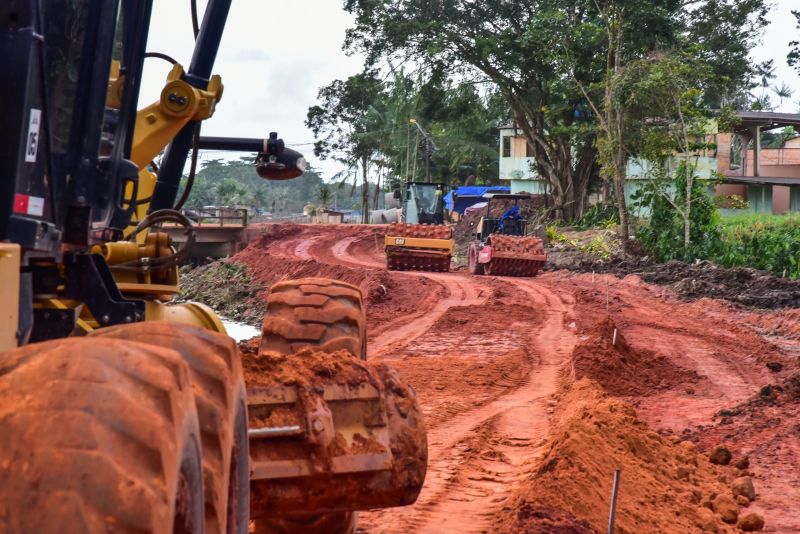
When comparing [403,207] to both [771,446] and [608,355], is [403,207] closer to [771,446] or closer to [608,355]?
[608,355]

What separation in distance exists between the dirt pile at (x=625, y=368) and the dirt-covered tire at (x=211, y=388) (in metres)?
10.4

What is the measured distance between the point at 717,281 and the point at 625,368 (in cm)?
1583

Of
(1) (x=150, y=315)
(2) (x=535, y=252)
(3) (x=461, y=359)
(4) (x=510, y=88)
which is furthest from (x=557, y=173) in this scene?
(1) (x=150, y=315)

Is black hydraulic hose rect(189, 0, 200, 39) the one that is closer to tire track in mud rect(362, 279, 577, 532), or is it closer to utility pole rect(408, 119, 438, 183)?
tire track in mud rect(362, 279, 577, 532)

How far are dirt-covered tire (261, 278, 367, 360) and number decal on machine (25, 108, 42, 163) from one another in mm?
2559

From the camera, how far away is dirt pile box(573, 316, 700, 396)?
1367 cm

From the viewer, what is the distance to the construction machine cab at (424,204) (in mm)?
41031

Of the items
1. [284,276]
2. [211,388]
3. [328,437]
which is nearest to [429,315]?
[284,276]

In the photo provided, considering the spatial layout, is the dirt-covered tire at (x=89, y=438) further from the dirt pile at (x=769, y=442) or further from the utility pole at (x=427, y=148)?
the utility pole at (x=427, y=148)

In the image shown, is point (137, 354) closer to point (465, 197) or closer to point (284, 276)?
point (284, 276)

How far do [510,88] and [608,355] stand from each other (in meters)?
36.4

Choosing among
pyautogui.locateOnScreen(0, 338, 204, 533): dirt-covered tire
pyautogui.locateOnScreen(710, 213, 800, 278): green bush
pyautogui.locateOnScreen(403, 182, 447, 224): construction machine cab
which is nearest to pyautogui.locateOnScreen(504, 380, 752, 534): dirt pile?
pyautogui.locateOnScreen(0, 338, 204, 533): dirt-covered tire

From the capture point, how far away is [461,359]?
622 inches

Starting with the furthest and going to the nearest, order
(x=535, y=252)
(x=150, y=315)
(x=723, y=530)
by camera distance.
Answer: (x=535, y=252)
(x=723, y=530)
(x=150, y=315)
